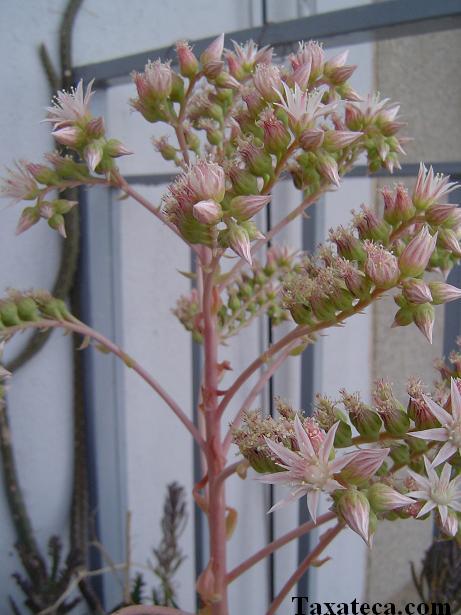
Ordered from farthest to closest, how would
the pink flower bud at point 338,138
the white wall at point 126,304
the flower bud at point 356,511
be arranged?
the white wall at point 126,304, the pink flower bud at point 338,138, the flower bud at point 356,511

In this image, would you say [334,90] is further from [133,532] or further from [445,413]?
[133,532]

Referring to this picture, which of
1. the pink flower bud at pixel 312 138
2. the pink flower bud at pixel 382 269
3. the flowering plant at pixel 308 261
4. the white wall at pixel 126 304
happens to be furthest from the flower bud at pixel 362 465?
the white wall at pixel 126 304

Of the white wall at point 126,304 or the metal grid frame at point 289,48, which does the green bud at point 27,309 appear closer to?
the white wall at point 126,304

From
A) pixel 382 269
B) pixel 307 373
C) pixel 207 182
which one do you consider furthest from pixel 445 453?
pixel 307 373

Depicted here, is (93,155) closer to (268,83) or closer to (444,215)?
(268,83)

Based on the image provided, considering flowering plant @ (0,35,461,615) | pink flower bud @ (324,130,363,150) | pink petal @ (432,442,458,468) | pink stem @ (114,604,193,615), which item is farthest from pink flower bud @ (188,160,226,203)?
pink stem @ (114,604,193,615)

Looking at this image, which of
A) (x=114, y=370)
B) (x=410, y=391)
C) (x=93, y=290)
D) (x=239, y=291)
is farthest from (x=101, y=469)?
(x=410, y=391)

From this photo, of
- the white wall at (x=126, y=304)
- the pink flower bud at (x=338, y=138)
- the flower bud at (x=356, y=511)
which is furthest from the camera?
the white wall at (x=126, y=304)
